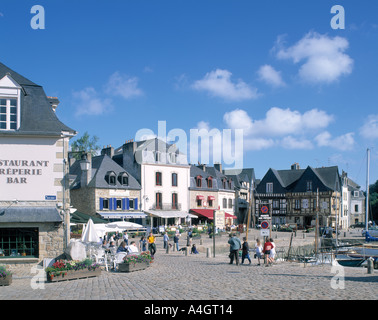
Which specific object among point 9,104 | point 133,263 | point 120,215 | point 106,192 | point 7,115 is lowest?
point 120,215

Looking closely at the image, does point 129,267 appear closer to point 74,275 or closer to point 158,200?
point 74,275

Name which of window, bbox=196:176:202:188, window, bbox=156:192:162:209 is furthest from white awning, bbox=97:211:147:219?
window, bbox=196:176:202:188

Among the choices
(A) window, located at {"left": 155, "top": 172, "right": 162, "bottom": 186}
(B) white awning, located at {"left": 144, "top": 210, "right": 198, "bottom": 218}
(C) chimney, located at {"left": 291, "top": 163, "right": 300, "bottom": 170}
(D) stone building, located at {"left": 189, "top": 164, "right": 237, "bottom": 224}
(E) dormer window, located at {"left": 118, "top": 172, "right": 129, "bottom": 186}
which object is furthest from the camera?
(C) chimney, located at {"left": 291, "top": 163, "right": 300, "bottom": 170}

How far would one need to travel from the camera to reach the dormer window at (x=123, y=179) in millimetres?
46244

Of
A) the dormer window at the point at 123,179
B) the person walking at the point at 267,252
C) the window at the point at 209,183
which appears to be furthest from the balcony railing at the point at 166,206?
the person walking at the point at 267,252

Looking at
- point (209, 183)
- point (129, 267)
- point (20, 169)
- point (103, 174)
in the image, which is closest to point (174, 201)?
point (209, 183)

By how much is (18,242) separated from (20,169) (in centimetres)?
285

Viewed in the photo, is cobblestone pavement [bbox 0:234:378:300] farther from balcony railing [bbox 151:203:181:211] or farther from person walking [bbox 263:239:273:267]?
balcony railing [bbox 151:203:181:211]

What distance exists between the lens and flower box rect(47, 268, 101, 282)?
572 inches

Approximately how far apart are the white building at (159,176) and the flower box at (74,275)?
104ft

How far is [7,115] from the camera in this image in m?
17.9

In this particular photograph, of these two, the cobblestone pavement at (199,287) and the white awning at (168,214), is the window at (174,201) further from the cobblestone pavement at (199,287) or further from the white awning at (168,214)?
the cobblestone pavement at (199,287)

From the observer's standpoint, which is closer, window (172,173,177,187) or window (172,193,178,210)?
window (172,193,178,210)
